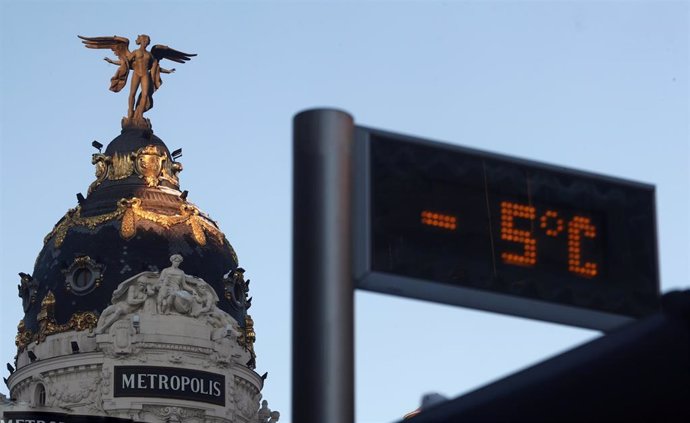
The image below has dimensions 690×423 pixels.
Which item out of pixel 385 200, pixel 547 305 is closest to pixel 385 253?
pixel 385 200

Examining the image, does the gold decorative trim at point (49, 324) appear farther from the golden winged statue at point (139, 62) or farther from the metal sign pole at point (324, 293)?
the metal sign pole at point (324, 293)

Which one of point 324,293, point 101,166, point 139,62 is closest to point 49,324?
point 101,166

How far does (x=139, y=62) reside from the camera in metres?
72.4

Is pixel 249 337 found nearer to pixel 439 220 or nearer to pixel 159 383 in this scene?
pixel 159 383

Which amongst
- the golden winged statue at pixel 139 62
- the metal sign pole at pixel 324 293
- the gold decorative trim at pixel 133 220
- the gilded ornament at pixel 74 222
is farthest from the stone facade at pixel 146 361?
the metal sign pole at pixel 324 293

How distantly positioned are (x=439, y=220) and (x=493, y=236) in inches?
15.0

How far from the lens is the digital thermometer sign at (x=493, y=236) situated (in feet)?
36.1

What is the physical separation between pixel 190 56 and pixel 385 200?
63.7 metres

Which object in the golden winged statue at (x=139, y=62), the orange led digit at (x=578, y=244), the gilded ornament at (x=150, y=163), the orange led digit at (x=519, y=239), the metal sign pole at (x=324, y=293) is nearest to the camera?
the metal sign pole at (x=324, y=293)

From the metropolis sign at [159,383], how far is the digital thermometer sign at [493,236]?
50.5 m

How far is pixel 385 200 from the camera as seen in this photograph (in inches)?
436

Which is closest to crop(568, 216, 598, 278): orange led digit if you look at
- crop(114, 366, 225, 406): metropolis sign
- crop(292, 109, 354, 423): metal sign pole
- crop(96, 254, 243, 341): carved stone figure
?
crop(292, 109, 354, 423): metal sign pole

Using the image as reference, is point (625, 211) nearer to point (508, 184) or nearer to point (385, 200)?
point (508, 184)

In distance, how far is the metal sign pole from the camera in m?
11.0
